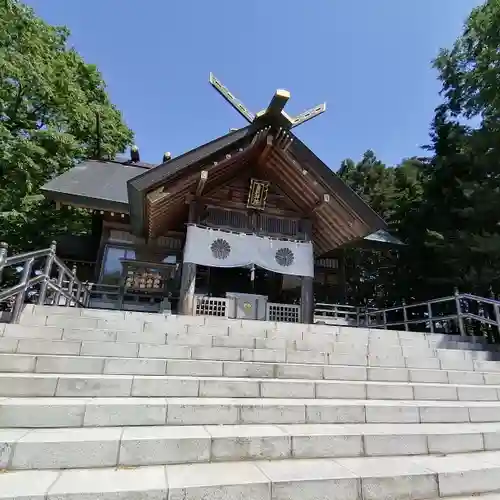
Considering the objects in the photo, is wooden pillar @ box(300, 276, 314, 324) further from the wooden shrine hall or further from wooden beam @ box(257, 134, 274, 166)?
wooden beam @ box(257, 134, 274, 166)

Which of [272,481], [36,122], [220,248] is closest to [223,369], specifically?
[272,481]

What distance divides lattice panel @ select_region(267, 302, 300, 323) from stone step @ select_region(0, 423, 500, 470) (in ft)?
19.6

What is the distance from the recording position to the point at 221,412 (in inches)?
121

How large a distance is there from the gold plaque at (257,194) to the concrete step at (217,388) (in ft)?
19.8

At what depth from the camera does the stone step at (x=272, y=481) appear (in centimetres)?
204

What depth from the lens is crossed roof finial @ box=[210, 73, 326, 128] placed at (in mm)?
7531

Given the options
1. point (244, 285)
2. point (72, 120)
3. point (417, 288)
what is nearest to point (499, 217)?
point (417, 288)

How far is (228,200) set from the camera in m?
9.32

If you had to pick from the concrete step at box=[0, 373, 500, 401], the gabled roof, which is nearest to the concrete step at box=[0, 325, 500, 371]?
the concrete step at box=[0, 373, 500, 401]

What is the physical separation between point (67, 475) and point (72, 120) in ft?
59.2

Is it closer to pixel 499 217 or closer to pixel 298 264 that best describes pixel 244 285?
pixel 298 264

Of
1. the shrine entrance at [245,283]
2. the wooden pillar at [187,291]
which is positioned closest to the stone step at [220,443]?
the wooden pillar at [187,291]

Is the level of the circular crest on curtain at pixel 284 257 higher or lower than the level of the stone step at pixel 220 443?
higher

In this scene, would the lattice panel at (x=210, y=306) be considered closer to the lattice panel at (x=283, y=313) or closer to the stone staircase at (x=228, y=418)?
the lattice panel at (x=283, y=313)
